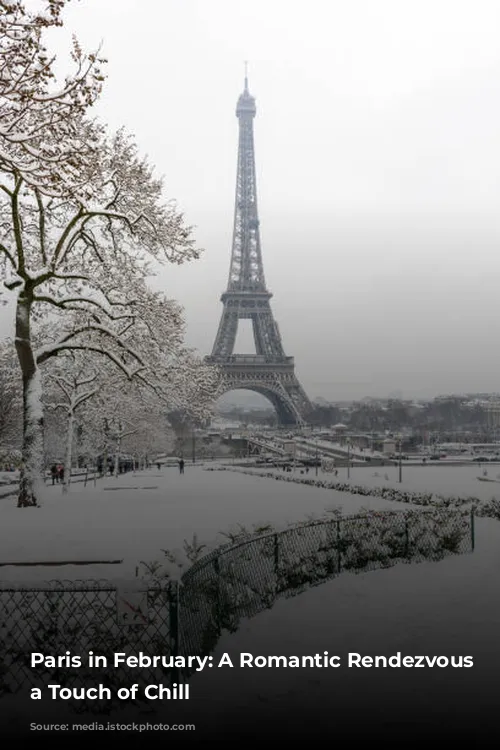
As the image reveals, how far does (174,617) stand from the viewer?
7371 millimetres

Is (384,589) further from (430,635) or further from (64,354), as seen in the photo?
(64,354)

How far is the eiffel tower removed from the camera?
115 m

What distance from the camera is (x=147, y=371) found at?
23781 mm

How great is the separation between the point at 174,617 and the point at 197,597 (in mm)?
1547

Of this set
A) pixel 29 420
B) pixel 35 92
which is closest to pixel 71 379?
pixel 29 420

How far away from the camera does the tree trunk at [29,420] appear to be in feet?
70.6

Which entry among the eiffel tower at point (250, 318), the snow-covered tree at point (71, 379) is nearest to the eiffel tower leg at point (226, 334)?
the eiffel tower at point (250, 318)

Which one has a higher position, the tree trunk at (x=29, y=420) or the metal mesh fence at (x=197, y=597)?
the tree trunk at (x=29, y=420)

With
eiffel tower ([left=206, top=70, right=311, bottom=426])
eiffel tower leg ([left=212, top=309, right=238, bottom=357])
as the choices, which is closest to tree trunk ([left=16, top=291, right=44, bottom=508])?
eiffel tower ([left=206, top=70, right=311, bottom=426])

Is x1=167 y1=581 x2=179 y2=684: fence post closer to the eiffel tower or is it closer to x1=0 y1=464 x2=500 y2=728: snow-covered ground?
x1=0 y1=464 x2=500 y2=728: snow-covered ground

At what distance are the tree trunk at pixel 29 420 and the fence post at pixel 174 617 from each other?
1504 centimetres

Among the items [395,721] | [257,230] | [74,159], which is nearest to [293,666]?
[395,721]

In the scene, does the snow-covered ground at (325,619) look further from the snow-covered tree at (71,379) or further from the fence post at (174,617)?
the snow-covered tree at (71,379)

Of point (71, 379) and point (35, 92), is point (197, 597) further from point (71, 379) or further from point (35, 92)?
point (71, 379)
